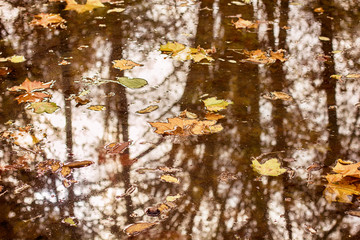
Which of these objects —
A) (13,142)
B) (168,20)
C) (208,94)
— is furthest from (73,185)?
(168,20)

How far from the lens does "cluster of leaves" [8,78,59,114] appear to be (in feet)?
8.59

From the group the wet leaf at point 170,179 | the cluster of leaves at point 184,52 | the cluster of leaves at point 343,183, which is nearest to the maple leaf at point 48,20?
the cluster of leaves at point 184,52

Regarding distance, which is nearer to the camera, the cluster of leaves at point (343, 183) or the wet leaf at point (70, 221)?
the wet leaf at point (70, 221)

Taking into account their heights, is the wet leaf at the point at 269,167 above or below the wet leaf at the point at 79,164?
below

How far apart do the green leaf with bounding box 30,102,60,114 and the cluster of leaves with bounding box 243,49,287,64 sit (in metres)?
1.57

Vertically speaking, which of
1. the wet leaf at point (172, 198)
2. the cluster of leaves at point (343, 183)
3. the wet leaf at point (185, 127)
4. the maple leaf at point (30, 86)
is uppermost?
the maple leaf at point (30, 86)

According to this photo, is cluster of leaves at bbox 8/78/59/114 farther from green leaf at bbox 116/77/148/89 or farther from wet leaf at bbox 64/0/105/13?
wet leaf at bbox 64/0/105/13

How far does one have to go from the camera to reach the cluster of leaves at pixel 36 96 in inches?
103

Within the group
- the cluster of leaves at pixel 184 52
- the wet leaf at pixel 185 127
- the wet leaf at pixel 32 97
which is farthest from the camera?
the cluster of leaves at pixel 184 52

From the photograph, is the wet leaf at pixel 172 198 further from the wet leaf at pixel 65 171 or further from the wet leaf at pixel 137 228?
the wet leaf at pixel 65 171

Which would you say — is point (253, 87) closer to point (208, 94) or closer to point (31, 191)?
point (208, 94)

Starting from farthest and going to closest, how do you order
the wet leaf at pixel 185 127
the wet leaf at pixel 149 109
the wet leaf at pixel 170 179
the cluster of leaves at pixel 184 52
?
the cluster of leaves at pixel 184 52
the wet leaf at pixel 149 109
the wet leaf at pixel 185 127
the wet leaf at pixel 170 179

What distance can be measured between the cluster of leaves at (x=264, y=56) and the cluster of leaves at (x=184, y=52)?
31 cm

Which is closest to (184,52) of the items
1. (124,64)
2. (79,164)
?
A: (124,64)
